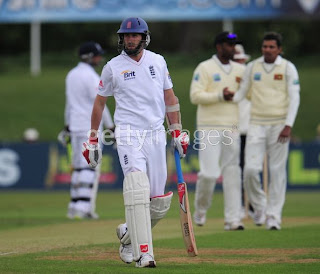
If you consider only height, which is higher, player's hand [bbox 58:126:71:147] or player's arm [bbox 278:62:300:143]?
player's arm [bbox 278:62:300:143]

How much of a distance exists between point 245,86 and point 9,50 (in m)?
38.3

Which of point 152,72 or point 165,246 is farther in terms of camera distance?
point 165,246

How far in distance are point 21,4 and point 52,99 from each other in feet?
12.7

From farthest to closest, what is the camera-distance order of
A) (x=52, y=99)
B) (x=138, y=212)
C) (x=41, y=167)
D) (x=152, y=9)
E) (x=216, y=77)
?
(x=152, y=9) → (x=52, y=99) → (x=41, y=167) → (x=216, y=77) → (x=138, y=212)

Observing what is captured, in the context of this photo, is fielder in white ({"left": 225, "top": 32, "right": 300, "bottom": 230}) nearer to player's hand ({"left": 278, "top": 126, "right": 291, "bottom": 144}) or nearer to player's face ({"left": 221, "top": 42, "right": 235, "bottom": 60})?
player's hand ({"left": 278, "top": 126, "right": 291, "bottom": 144})

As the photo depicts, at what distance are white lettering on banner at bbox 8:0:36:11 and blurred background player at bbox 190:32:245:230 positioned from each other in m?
24.6

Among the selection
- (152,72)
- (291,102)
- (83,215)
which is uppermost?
(152,72)

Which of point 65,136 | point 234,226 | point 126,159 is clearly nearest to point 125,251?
point 126,159

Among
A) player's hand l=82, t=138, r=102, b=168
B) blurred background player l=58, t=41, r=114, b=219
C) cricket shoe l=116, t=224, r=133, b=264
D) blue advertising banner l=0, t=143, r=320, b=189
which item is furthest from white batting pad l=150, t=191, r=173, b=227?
blue advertising banner l=0, t=143, r=320, b=189

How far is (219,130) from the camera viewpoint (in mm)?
12953

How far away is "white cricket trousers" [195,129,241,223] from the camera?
1290 centimetres

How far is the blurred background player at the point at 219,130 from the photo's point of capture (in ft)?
42.3

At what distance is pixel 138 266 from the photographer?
29.0ft

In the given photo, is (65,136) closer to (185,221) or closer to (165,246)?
(165,246)
